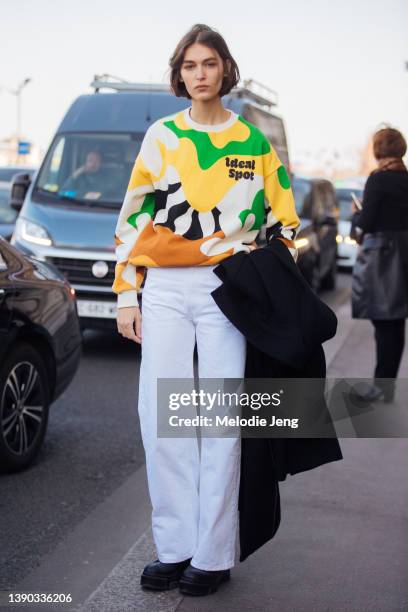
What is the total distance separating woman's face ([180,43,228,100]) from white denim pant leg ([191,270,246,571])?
2.01ft

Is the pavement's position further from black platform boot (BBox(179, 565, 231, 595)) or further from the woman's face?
the woman's face

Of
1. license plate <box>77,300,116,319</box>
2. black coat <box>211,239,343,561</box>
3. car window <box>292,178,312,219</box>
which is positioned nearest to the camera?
black coat <box>211,239,343,561</box>

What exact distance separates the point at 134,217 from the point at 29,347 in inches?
86.7

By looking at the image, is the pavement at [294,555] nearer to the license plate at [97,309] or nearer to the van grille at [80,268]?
the license plate at [97,309]

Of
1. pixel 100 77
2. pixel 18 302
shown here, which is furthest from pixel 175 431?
pixel 100 77

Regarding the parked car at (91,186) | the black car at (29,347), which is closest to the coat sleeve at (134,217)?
the black car at (29,347)

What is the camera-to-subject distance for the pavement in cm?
371

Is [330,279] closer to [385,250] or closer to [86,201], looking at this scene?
[86,201]

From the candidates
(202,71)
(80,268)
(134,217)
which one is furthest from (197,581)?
(80,268)

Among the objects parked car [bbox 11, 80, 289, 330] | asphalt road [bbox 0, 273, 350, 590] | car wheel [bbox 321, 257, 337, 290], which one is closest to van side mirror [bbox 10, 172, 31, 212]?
parked car [bbox 11, 80, 289, 330]

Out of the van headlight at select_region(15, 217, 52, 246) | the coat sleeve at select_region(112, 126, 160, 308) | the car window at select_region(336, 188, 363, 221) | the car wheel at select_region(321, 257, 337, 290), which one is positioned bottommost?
the car wheel at select_region(321, 257, 337, 290)

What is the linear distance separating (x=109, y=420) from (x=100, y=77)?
5.47m

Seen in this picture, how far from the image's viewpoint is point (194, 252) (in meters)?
3.54

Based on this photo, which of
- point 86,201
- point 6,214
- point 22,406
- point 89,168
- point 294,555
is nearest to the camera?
point 294,555
